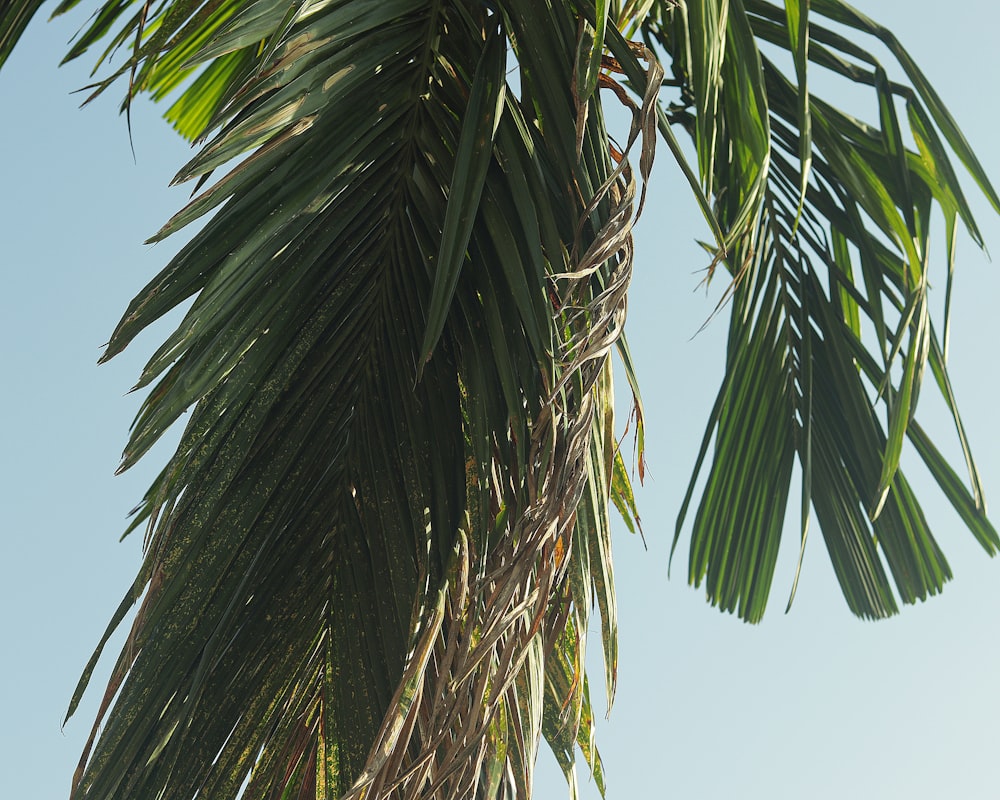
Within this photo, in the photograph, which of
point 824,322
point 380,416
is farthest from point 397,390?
point 824,322

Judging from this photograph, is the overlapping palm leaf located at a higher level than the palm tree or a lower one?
higher

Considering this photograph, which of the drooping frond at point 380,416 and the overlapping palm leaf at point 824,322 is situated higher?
the overlapping palm leaf at point 824,322

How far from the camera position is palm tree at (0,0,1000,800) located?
61 centimetres

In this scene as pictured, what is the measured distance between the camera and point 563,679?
730 mm

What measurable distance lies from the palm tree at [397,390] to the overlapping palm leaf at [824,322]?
3 centimetres

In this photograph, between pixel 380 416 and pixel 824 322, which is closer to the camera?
pixel 380 416

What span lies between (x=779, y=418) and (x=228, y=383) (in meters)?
0.87

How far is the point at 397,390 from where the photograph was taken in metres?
0.74

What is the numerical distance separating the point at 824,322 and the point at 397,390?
683 millimetres

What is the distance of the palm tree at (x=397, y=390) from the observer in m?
0.61

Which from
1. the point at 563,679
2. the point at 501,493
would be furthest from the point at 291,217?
the point at 563,679

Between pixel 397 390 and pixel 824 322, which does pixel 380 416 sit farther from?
pixel 824 322

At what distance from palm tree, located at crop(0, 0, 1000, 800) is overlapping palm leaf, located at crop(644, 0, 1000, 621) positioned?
32 millimetres

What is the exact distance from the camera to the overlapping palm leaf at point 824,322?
83cm
